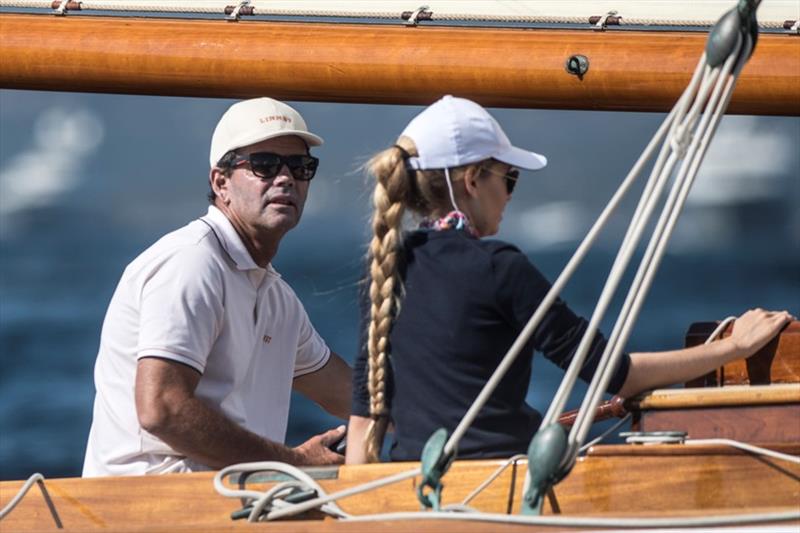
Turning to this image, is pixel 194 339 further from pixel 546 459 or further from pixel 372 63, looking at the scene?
pixel 546 459

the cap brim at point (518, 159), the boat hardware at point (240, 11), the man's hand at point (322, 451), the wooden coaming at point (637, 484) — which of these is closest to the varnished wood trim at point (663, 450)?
the wooden coaming at point (637, 484)

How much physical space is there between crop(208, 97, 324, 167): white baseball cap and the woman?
584 mm

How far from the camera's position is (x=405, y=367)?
288 cm

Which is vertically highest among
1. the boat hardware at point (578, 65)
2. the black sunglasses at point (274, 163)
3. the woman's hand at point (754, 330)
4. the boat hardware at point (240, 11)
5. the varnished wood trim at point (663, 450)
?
the boat hardware at point (240, 11)

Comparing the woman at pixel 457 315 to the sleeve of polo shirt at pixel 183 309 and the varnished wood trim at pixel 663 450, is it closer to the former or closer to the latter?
the varnished wood trim at pixel 663 450

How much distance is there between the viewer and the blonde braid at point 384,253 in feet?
9.46

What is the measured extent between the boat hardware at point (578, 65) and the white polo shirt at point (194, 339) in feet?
2.29

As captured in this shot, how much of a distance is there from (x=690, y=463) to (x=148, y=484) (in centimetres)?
78

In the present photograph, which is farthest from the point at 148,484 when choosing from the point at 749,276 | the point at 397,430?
the point at 749,276

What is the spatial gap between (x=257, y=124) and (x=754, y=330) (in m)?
1.02

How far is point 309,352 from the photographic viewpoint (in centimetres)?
384

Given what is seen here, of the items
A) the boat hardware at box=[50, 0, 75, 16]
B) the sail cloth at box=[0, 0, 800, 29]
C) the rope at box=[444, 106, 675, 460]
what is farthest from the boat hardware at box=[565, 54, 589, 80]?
the rope at box=[444, 106, 675, 460]

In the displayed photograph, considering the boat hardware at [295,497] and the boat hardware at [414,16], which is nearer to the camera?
the boat hardware at [295,497]

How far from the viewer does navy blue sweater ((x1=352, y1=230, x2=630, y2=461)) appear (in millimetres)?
2799
